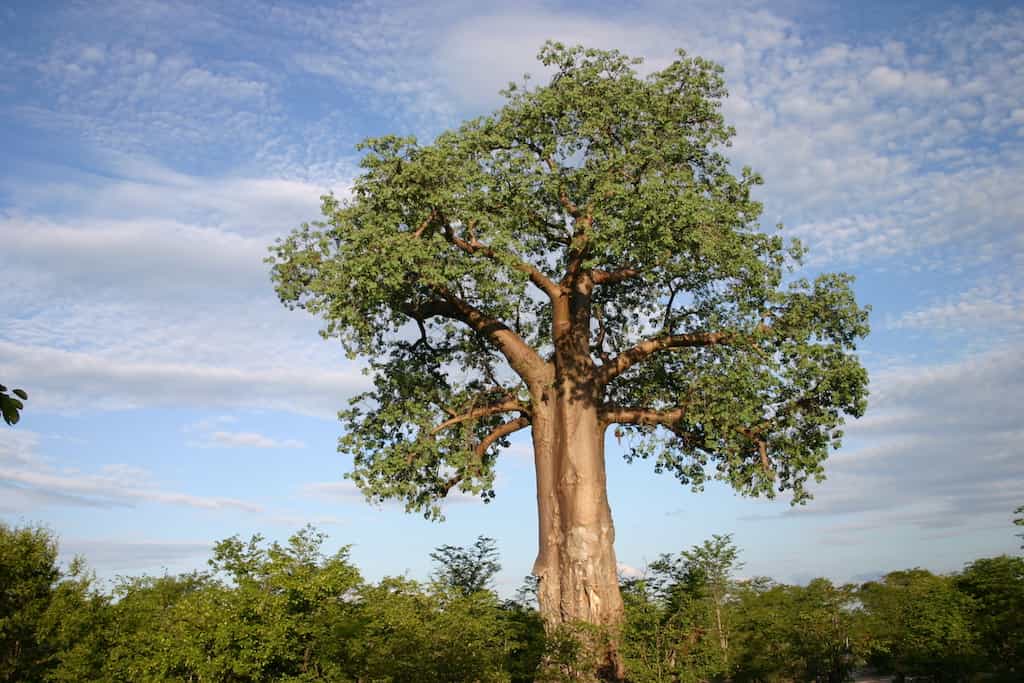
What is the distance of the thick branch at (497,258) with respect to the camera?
15.5 m

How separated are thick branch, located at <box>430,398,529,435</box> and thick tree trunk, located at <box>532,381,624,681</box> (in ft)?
2.69

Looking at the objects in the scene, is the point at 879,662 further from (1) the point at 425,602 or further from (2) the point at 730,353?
(1) the point at 425,602

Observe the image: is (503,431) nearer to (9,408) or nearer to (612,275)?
(612,275)

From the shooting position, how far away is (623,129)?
52.5 ft

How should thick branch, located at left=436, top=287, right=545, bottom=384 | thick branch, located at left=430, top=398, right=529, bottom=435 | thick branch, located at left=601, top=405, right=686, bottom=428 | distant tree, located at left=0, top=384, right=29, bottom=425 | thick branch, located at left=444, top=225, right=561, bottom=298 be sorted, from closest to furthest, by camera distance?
distant tree, located at left=0, top=384, right=29, bottom=425
thick branch, located at left=444, top=225, right=561, bottom=298
thick branch, located at left=601, top=405, right=686, bottom=428
thick branch, located at left=436, top=287, right=545, bottom=384
thick branch, located at left=430, top=398, right=529, bottom=435

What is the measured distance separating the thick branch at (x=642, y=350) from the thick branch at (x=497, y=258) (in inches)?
64.8

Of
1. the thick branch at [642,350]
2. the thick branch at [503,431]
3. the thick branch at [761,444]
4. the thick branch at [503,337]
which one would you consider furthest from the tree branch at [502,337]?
the thick branch at [761,444]

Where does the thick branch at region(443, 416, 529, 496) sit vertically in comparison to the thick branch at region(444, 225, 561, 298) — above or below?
below

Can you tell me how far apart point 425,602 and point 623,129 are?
8.73 metres

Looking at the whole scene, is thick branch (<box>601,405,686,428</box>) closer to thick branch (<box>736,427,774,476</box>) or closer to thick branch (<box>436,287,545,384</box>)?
thick branch (<box>736,427,774,476</box>)

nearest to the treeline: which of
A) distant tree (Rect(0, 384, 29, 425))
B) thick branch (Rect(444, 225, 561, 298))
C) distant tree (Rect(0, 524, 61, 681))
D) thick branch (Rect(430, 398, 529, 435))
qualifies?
distant tree (Rect(0, 524, 61, 681))

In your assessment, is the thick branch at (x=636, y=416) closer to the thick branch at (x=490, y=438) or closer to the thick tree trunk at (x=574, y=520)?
the thick tree trunk at (x=574, y=520)

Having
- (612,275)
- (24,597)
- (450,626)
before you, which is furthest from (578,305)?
(24,597)

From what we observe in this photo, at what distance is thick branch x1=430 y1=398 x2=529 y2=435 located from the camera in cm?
1631
